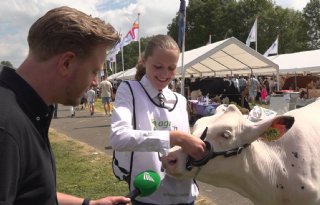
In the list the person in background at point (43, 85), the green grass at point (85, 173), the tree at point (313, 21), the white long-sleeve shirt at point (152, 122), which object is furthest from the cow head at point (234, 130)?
the tree at point (313, 21)

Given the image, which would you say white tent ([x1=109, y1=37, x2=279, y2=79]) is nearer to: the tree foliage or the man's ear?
the man's ear

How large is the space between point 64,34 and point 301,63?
29.6 meters

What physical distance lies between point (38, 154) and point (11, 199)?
0.68ft

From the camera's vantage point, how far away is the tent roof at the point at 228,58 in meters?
17.7

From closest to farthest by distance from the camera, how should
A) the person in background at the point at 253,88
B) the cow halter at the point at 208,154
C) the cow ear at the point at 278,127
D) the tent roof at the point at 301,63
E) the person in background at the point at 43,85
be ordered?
1. the person in background at the point at 43,85
2. the cow halter at the point at 208,154
3. the cow ear at the point at 278,127
4. the person in background at the point at 253,88
5. the tent roof at the point at 301,63

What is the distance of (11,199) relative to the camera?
140cm

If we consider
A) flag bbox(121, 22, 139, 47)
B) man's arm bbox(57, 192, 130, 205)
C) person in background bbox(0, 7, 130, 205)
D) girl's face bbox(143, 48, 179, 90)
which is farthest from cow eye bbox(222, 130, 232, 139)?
flag bbox(121, 22, 139, 47)

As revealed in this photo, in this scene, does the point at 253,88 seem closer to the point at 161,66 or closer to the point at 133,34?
the point at 133,34

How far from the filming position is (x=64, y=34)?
63.3 inches

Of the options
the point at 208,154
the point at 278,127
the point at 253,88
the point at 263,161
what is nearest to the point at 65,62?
the point at 208,154

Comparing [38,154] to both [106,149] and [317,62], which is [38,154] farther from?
[317,62]

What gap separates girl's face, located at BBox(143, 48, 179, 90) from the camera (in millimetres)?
3020

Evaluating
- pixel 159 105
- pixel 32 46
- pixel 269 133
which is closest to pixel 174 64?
pixel 159 105

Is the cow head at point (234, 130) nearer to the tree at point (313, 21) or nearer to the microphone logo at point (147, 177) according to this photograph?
the microphone logo at point (147, 177)
